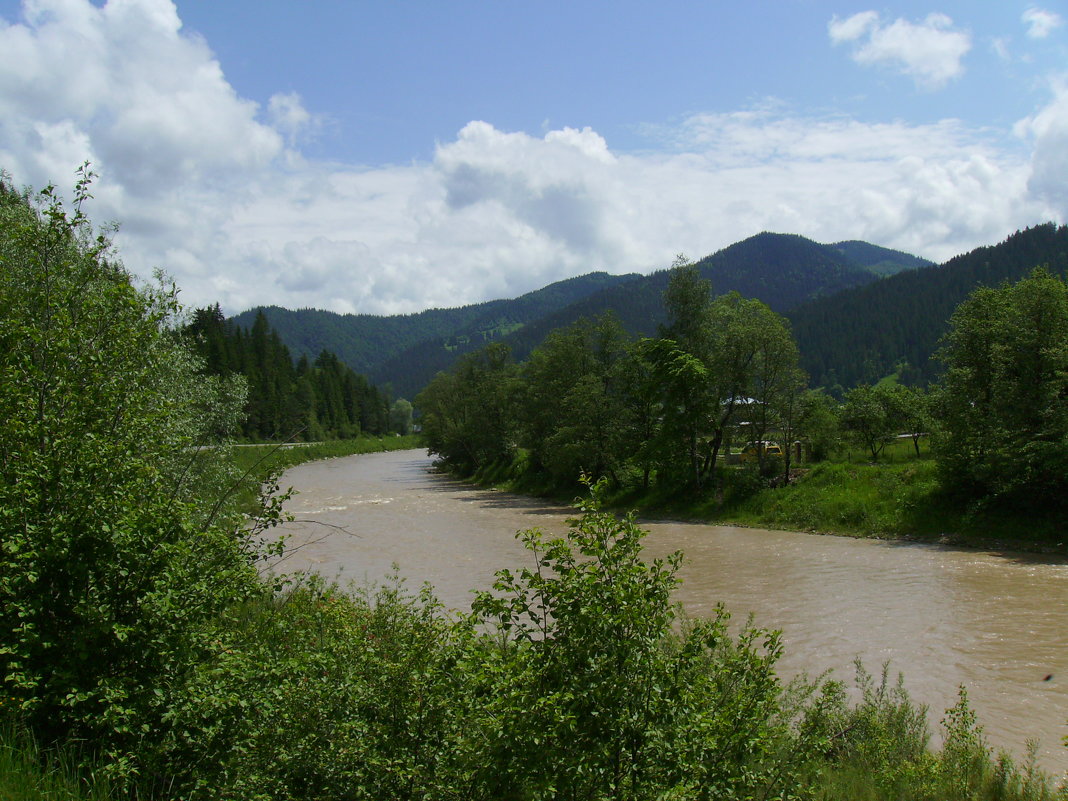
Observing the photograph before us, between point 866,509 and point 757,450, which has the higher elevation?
point 757,450

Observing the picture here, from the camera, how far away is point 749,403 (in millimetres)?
36000

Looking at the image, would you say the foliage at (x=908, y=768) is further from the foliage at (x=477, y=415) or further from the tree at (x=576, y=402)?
the foliage at (x=477, y=415)

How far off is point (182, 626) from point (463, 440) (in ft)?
206

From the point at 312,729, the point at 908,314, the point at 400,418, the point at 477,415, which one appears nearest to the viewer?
the point at 312,729

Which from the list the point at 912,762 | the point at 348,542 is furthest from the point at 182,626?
the point at 348,542

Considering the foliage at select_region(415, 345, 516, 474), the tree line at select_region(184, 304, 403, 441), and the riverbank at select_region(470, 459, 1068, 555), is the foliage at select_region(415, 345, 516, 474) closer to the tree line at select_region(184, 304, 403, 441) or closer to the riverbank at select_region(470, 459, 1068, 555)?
the tree line at select_region(184, 304, 403, 441)

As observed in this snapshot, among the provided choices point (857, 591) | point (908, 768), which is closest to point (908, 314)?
→ point (857, 591)

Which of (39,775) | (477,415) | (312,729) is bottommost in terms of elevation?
(312,729)

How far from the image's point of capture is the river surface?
1268 cm

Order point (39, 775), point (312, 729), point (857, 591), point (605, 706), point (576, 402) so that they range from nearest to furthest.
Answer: point (605, 706) < point (39, 775) < point (312, 729) < point (857, 591) < point (576, 402)

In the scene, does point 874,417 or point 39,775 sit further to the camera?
point 874,417

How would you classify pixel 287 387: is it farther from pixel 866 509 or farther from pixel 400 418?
pixel 866 509

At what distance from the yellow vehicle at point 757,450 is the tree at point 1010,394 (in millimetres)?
8747

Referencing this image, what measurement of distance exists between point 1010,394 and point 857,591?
11893mm
